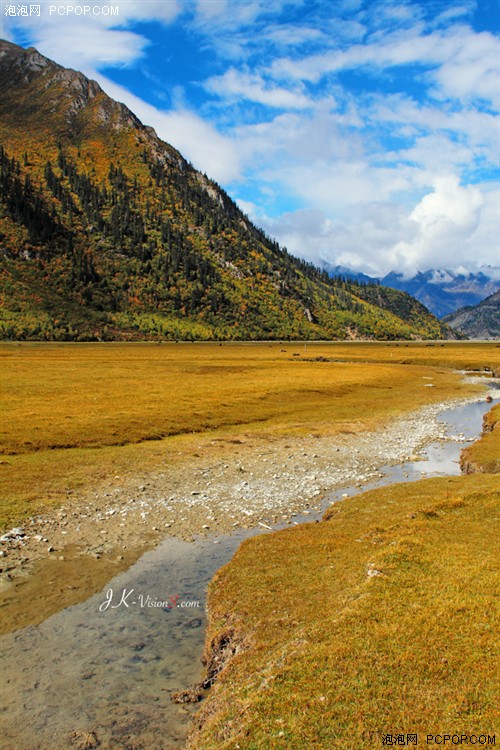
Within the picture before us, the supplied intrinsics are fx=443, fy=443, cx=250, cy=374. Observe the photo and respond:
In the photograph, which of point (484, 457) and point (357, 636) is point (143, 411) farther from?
point (357, 636)

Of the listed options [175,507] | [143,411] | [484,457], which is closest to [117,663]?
[175,507]

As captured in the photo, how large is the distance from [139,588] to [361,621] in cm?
825

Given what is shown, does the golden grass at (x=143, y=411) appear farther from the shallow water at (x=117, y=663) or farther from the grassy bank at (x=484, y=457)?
the grassy bank at (x=484, y=457)

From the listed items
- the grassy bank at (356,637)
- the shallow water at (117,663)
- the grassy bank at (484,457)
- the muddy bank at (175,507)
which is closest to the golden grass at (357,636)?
the grassy bank at (356,637)

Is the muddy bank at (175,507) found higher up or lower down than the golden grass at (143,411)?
lower down

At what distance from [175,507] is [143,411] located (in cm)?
2232

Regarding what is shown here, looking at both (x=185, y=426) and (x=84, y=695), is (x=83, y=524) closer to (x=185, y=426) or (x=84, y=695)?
(x=84, y=695)

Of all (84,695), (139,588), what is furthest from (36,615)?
(84,695)

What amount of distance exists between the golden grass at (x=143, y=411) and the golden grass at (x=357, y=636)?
13135 mm

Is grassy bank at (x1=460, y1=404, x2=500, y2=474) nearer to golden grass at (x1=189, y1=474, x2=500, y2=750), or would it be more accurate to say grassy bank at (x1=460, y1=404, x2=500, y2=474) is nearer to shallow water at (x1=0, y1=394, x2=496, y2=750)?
golden grass at (x1=189, y1=474, x2=500, y2=750)

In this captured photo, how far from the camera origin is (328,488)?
25578 mm

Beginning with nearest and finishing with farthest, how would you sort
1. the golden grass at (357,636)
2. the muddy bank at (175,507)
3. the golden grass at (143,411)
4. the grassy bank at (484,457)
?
the golden grass at (357,636)
the muddy bank at (175,507)
the golden grass at (143,411)
the grassy bank at (484,457)

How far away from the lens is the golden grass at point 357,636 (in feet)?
25.4

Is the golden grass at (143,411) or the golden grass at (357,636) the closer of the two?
the golden grass at (357,636)
